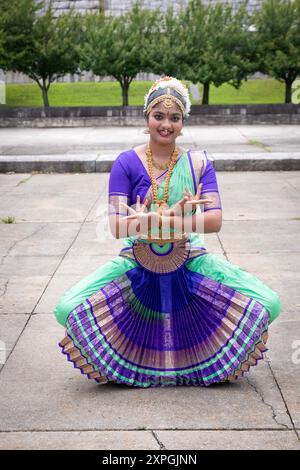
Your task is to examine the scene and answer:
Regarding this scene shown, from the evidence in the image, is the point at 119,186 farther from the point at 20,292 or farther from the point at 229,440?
the point at 20,292

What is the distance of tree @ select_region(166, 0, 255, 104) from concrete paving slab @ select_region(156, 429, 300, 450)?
73.5 ft

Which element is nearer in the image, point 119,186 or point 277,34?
point 119,186

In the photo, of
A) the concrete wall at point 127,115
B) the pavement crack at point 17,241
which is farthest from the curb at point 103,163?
the concrete wall at point 127,115

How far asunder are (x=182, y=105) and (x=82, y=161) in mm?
9356

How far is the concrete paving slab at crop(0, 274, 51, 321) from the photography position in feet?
18.8

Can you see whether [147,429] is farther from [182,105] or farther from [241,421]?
[182,105]

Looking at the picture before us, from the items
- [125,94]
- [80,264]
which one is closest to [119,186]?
[80,264]

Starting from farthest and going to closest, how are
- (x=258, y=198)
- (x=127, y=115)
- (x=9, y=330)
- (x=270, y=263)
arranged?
(x=127, y=115) → (x=258, y=198) → (x=270, y=263) → (x=9, y=330)

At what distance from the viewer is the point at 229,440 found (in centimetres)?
352

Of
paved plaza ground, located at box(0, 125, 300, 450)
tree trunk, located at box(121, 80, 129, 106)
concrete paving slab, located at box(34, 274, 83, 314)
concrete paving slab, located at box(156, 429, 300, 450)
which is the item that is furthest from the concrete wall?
concrete paving slab, located at box(156, 429, 300, 450)

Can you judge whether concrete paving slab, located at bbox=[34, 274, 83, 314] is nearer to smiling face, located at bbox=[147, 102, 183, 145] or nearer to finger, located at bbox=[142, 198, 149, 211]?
finger, located at bbox=[142, 198, 149, 211]

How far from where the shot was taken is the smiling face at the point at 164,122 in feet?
13.5

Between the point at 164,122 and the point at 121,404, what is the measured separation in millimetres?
1538

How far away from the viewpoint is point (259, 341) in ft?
13.2
